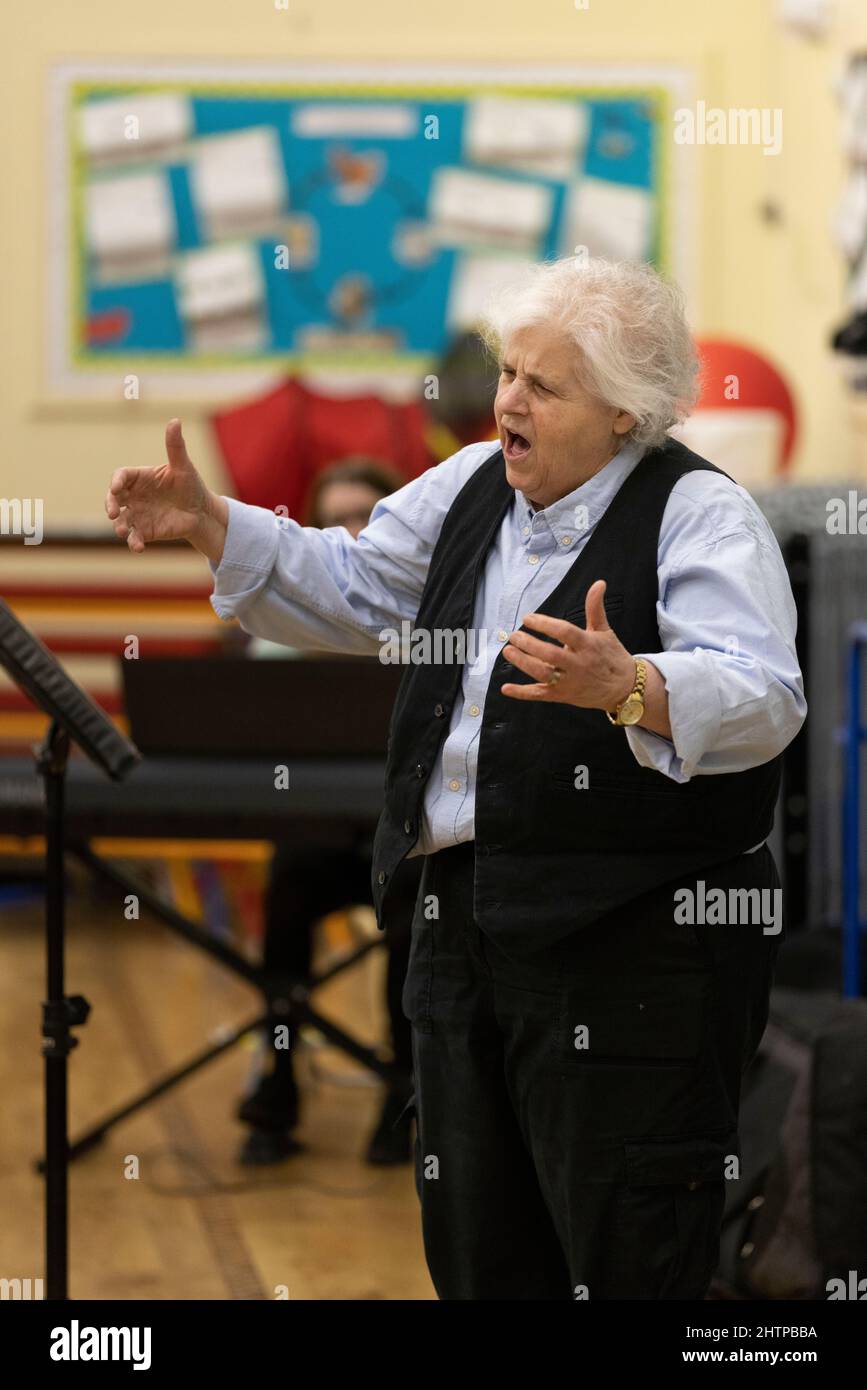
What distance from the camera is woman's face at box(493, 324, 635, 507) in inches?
62.9

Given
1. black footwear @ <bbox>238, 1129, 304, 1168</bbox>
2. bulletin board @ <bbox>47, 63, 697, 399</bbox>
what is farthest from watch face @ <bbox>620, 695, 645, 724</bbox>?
bulletin board @ <bbox>47, 63, 697, 399</bbox>

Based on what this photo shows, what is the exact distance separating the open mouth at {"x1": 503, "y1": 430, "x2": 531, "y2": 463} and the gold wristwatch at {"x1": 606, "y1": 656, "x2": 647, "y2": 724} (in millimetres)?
280

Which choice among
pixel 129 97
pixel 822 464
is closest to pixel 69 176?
pixel 129 97

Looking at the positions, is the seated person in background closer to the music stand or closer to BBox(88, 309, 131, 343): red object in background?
the music stand

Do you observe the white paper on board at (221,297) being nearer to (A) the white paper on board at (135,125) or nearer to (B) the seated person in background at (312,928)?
(A) the white paper on board at (135,125)

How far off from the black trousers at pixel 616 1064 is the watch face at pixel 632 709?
0.81ft

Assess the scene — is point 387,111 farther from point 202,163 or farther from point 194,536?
point 194,536

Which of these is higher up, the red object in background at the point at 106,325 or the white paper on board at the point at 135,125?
the white paper on board at the point at 135,125

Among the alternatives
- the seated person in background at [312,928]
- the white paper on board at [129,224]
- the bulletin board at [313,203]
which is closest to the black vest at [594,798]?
the seated person in background at [312,928]

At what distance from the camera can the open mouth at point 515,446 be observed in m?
1.63

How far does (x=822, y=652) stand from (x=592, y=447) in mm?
1766

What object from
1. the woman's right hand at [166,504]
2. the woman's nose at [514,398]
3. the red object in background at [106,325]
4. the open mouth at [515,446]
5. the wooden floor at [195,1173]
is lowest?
the wooden floor at [195,1173]

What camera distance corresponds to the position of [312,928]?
3.27 metres

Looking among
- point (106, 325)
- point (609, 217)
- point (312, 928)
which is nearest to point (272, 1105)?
point (312, 928)
